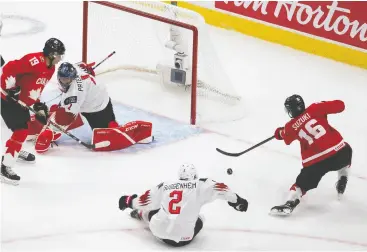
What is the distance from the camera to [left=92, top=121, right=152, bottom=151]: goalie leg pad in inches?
239

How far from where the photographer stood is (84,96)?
601 centimetres

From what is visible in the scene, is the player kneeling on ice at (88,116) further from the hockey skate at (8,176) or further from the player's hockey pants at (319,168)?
the player's hockey pants at (319,168)

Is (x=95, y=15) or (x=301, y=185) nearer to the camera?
(x=301, y=185)

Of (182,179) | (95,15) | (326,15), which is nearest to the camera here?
(182,179)

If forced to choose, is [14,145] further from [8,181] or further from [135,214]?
[135,214]

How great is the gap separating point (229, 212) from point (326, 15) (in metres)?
2.98

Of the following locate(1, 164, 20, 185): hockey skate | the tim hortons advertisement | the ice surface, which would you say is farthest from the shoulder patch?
the tim hortons advertisement

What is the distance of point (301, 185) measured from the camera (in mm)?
5402

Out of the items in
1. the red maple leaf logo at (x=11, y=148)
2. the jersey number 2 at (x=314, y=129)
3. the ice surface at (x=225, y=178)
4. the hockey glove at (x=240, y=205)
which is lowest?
the ice surface at (x=225, y=178)

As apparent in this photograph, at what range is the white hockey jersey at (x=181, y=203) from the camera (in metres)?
4.75

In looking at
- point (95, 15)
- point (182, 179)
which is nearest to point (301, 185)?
point (182, 179)

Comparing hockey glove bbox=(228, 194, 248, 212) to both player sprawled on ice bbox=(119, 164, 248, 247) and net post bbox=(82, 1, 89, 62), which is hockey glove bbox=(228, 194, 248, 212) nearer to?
player sprawled on ice bbox=(119, 164, 248, 247)

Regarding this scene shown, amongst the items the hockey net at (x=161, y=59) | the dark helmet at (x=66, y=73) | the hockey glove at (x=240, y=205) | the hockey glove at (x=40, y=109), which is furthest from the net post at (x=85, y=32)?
the hockey glove at (x=240, y=205)

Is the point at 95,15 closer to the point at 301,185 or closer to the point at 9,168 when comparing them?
the point at 9,168
